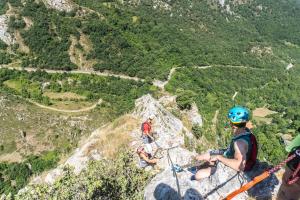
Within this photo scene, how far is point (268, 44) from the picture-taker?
19425 centimetres

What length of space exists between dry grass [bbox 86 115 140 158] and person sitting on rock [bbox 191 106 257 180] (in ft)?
45.0

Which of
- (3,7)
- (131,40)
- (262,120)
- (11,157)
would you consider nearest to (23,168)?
(11,157)

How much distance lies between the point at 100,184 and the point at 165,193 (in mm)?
3595

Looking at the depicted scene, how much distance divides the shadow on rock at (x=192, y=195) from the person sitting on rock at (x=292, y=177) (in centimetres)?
497

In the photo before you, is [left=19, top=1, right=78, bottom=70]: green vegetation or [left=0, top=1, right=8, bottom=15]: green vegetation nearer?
[left=19, top=1, right=78, bottom=70]: green vegetation

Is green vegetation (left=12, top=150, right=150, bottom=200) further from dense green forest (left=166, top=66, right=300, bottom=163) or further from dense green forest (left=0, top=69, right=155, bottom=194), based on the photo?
dense green forest (left=0, top=69, right=155, bottom=194)

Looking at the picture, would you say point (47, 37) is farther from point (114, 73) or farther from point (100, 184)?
point (100, 184)

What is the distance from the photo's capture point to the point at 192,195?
1734 cm

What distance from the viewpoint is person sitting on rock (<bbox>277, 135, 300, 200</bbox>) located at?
12117mm

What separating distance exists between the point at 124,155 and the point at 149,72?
94450mm

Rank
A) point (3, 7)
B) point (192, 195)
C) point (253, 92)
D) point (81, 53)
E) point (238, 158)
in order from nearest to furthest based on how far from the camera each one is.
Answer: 1. point (238, 158)
2. point (192, 195)
3. point (81, 53)
4. point (3, 7)
5. point (253, 92)

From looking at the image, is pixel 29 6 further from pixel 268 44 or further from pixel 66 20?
pixel 268 44

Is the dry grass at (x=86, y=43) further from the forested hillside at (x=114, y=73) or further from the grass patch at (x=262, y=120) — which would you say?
the grass patch at (x=262, y=120)

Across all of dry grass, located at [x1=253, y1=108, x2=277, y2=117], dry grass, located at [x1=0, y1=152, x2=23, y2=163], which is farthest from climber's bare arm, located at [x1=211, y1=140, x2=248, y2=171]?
dry grass, located at [x1=253, y1=108, x2=277, y2=117]
